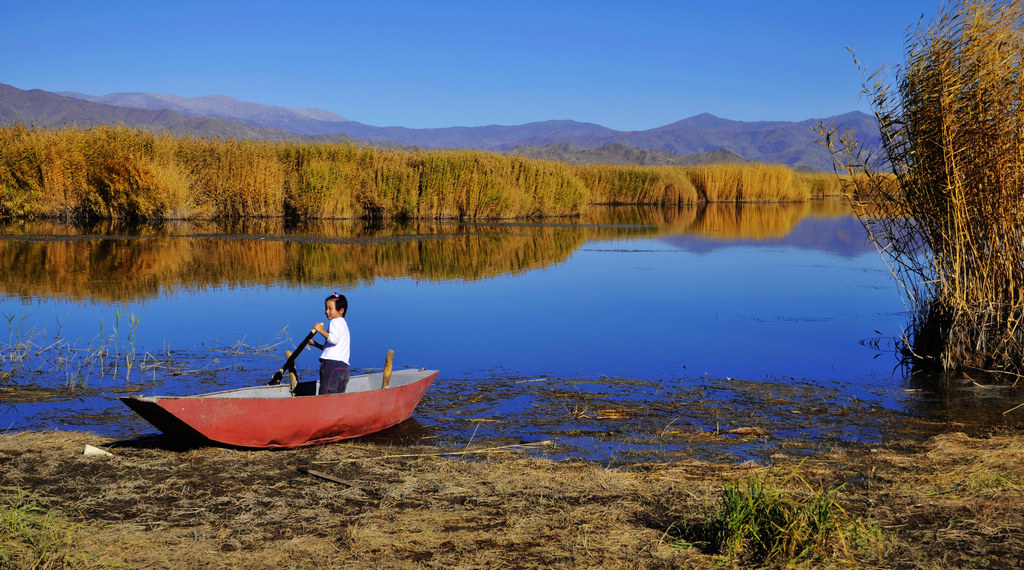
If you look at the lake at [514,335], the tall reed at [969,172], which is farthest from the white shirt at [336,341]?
the tall reed at [969,172]

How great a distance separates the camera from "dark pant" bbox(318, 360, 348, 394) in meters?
7.39

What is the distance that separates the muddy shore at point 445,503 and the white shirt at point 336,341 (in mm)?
921

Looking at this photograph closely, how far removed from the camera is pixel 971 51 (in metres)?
9.23

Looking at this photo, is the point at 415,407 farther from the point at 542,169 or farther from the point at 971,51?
the point at 542,169

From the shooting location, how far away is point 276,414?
639 centimetres

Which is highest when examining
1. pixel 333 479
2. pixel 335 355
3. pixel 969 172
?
pixel 969 172

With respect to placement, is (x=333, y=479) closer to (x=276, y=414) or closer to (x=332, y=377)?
(x=276, y=414)

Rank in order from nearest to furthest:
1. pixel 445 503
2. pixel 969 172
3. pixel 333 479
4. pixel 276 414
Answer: pixel 445 503 < pixel 333 479 < pixel 276 414 < pixel 969 172

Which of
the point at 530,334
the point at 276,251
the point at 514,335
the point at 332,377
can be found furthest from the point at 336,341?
the point at 276,251

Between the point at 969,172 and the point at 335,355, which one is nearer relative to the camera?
the point at 335,355

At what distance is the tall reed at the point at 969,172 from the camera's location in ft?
30.0

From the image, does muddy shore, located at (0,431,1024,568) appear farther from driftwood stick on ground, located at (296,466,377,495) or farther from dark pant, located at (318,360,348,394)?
dark pant, located at (318,360,348,394)

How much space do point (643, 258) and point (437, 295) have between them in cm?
796

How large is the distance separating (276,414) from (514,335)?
5.63 meters
